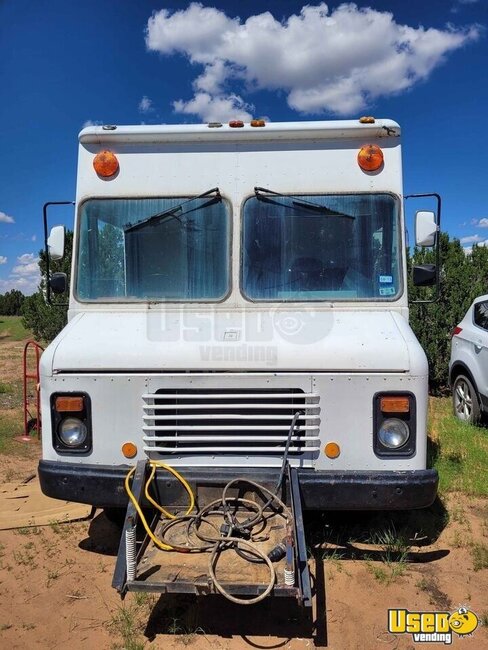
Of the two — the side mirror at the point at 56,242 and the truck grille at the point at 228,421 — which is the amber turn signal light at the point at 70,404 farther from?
the side mirror at the point at 56,242

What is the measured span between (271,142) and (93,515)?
3.49m

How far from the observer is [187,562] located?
301 cm

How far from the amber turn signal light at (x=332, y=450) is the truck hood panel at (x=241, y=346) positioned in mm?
491

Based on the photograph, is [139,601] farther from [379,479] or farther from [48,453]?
[379,479]

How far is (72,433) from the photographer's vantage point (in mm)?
3504

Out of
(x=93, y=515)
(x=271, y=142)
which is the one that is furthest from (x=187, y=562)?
(x=271, y=142)

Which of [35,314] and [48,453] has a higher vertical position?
[35,314]

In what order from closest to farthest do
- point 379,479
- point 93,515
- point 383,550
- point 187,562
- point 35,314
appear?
point 187,562
point 379,479
point 383,550
point 93,515
point 35,314

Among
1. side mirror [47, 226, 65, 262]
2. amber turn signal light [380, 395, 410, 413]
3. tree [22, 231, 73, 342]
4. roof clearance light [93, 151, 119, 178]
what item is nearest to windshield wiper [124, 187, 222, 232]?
roof clearance light [93, 151, 119, 178]

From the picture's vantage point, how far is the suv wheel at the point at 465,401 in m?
6.90

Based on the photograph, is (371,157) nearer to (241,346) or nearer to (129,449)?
(241,346)

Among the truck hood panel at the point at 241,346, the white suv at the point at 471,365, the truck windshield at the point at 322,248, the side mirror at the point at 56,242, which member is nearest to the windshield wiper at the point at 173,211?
the truck windshield at the point at 322,248

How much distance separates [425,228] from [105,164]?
8.52 ft

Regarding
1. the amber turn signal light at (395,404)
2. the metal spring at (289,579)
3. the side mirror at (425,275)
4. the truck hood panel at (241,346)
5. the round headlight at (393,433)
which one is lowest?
the metal spring at (289,579)
